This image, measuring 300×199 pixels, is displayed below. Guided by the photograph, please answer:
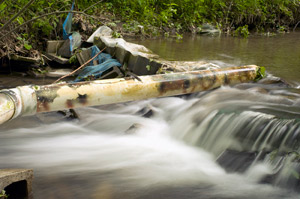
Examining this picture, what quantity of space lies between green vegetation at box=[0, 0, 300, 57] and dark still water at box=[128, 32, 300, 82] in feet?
1.66

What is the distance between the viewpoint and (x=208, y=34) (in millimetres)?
13047

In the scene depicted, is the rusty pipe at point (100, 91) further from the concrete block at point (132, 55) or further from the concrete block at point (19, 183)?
the concrete block at point (132, 55)

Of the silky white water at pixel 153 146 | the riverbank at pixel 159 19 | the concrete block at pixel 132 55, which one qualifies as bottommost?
the silky white water at pixel 153 146

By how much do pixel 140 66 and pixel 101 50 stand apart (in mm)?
1510

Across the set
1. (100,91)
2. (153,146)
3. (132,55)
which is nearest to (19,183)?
(100,91)

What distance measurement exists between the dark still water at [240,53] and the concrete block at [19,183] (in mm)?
4314

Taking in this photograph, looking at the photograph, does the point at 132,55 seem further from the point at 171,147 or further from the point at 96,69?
the point at 171,147

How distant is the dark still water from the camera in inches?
272

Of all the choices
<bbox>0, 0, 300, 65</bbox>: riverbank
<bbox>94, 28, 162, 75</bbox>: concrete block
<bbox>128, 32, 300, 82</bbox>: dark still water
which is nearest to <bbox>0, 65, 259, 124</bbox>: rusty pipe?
<bbox>94, 28, 162, 75</bbox>: concrete block

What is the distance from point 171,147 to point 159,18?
8.08 m

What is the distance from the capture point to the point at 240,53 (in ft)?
28.2

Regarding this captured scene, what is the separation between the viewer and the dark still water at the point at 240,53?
6.91 meters

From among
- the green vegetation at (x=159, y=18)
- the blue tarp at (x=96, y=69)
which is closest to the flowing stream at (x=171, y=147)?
the blue tarp at (x=96, y=69)

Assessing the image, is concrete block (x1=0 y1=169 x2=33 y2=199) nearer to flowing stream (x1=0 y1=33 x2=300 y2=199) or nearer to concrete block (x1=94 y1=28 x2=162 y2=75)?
flowing stream (x1=0 y1=33 x2=300 y2=199)
